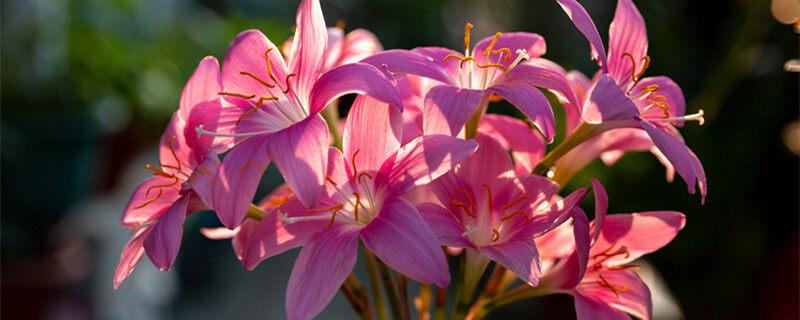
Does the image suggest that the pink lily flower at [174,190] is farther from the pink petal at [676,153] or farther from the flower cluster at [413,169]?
the pink petal at [676,153]

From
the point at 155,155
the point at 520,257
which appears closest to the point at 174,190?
the point at 520,257

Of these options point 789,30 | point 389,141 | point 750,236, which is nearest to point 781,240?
point 750,236

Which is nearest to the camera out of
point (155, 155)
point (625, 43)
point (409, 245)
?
point (409, 245)

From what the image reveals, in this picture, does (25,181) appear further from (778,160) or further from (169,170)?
(778,160)

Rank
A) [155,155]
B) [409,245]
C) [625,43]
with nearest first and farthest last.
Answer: [409,245] < [625,43] < [155,155]

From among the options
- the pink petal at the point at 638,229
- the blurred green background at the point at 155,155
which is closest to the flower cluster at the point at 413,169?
the pink petal at the point at 638,229

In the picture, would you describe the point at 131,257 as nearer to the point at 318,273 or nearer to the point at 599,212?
the point at 318,273

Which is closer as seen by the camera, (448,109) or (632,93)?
(448,109)
